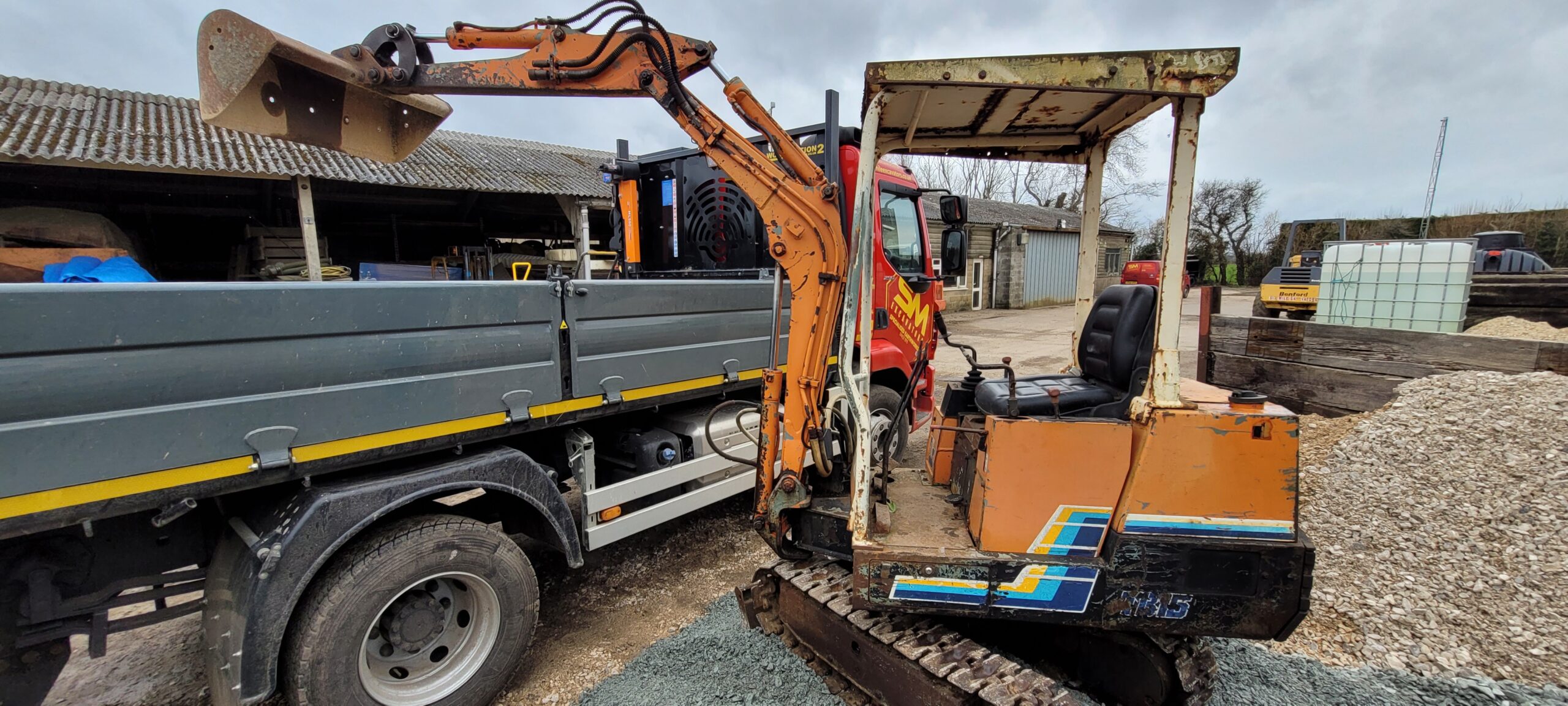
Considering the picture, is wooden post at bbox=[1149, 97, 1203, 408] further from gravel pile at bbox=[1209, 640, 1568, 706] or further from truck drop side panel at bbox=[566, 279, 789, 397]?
truck drop side panel at bbox=[566, 279, 789, 397]

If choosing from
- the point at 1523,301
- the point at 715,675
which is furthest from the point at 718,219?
the point at 1523,301

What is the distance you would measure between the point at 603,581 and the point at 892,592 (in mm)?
2141

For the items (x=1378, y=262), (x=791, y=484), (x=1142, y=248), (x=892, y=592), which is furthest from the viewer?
(x=1142, y=248)

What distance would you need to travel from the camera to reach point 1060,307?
78.6 ft

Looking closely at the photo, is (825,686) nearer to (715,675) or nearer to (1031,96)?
(715,675)

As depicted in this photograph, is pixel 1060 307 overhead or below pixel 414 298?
below

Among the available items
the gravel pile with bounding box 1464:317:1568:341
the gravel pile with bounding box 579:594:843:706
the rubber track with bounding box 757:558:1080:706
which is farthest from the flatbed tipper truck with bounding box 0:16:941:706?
the gravel pile with bounding box 1464:317:1568:341

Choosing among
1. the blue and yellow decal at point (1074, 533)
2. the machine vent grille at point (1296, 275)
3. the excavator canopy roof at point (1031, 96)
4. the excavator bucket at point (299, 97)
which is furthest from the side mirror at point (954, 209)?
the machine vent grille at point (1296, 275)

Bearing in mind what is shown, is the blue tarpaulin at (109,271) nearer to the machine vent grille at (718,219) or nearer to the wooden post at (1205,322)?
the machine vent grille at (718,219)

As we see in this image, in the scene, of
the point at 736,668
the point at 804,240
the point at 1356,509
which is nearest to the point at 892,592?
the point at 736,668

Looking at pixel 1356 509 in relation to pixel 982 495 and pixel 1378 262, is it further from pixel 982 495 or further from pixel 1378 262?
pixel 1378 262

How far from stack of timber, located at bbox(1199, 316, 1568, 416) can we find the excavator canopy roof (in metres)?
2.56

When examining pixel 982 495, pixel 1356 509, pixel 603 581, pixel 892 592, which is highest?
pixel 982 495

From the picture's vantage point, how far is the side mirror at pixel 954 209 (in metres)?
4.21
